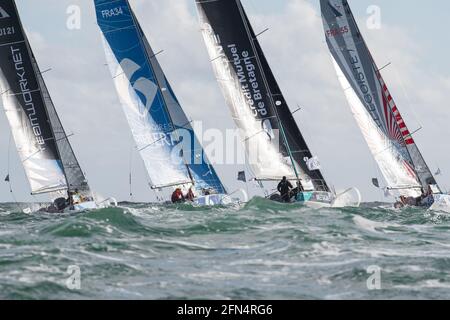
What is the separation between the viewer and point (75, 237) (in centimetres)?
1888

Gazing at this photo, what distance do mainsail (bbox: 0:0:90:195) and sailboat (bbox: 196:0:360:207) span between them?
762 cm

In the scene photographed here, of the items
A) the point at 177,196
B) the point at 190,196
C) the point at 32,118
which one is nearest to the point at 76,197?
the point at 32,118

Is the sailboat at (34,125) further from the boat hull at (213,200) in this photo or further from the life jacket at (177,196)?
the boat hull at (213,200)

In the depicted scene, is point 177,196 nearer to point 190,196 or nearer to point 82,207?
point 190,196

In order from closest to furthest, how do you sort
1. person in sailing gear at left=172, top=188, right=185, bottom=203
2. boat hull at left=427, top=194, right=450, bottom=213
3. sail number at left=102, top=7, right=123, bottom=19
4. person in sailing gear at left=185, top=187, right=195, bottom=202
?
1. boat hull at left=427, top=194, right=450, bottom=213
2. person in sailing gear at left=172, top=188, right=185, bottom=203
3. person in sailing gear at left=185, top=187, right=195, bottom=202
4. sail number at left=102, top=7, right=123, bottom=19

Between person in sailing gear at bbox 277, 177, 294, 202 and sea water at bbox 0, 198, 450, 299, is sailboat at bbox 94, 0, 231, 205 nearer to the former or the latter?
person in sailing gear at bbox 277, 177, 294, 202

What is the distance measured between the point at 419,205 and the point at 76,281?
77.0 feet

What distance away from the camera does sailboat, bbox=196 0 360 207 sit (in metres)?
34.2

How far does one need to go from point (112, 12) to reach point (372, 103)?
11903mm

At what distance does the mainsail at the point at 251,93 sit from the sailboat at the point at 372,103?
4.74m

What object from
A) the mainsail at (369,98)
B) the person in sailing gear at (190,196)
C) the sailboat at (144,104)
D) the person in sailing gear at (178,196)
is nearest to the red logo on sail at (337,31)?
the mainsail at (369,98)

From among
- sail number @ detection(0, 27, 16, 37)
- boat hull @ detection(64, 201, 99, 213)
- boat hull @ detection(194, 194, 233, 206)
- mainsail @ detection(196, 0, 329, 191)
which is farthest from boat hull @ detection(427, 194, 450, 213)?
sail number @ detection(0, 27, 16, 37)

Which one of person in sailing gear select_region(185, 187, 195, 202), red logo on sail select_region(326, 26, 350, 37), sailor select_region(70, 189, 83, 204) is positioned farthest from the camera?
red logo on sail select_region(326, 26, 350, 37)
